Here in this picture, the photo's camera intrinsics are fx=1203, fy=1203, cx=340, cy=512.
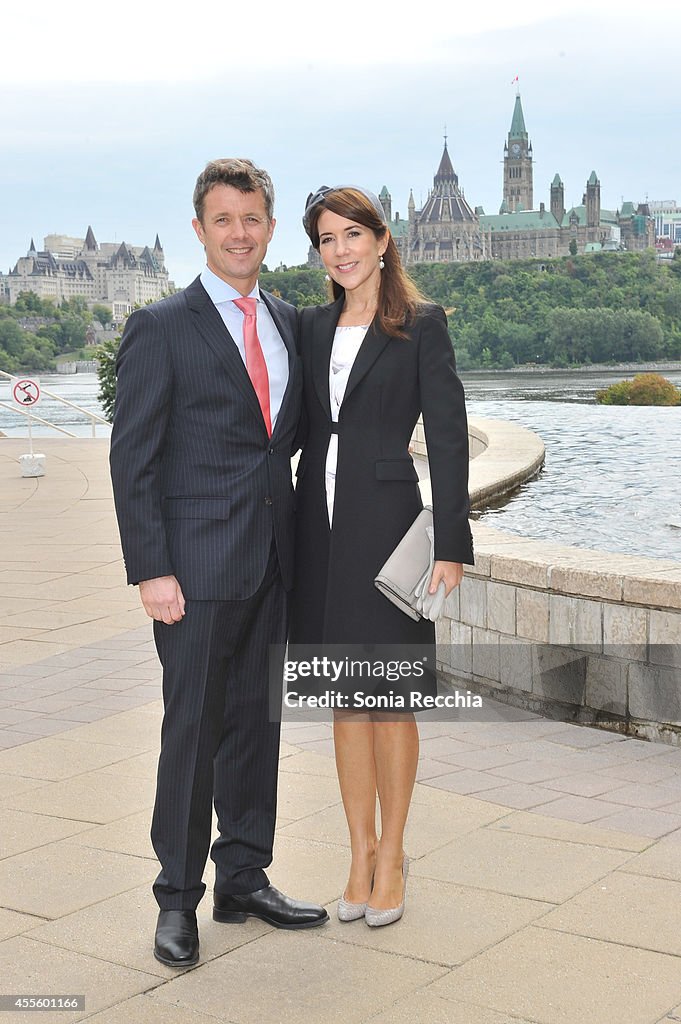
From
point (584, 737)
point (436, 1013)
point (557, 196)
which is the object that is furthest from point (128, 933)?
point (557, 196)

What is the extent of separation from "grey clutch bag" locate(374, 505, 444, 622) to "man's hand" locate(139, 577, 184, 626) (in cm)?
48

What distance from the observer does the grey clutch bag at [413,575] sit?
2879mm

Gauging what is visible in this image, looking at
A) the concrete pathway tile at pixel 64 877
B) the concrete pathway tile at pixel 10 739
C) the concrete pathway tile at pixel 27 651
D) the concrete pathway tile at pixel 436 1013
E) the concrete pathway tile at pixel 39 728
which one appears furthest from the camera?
the concrete pathway tile at pixel 27 651

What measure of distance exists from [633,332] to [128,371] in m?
61.7

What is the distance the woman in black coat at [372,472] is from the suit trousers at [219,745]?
6.2 inches

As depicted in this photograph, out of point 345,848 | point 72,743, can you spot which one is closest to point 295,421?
point 345,848

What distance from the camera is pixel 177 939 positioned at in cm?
279

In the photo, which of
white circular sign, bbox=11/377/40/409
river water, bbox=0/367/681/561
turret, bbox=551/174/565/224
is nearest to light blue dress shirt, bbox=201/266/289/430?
river water, bbox=0/367/681/561

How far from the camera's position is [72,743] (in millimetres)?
4617

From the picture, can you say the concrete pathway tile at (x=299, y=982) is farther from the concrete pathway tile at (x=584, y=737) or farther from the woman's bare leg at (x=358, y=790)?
the concrete pathway tile at (x=584, y=737)

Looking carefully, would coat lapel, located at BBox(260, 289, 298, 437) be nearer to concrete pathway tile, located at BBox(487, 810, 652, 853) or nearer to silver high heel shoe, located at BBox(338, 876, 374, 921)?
silver high heel shoe, located at BBox(338, 876, 374, 921)

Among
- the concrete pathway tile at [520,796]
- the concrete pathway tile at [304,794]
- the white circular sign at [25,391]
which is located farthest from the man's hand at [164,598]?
the white circular sign at [25,391]

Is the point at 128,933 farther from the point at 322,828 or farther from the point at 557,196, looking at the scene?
the point at 557,196

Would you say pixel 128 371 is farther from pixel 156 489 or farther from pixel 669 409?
pixel 669 409
